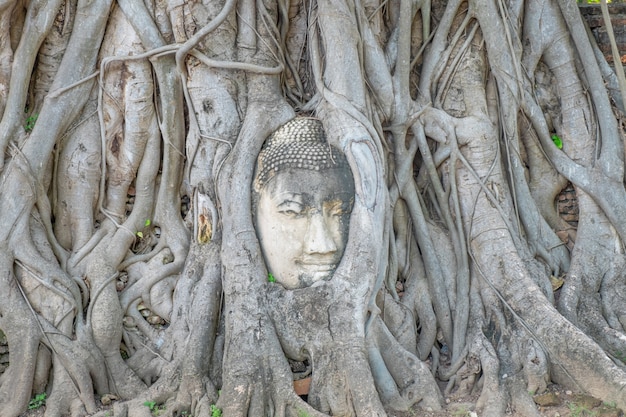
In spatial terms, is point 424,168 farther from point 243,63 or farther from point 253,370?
point 253,370

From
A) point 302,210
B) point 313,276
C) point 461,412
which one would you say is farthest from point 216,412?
point 461,412

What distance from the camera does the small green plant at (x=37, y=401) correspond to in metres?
3.88

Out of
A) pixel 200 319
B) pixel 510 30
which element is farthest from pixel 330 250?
pixel 510 30

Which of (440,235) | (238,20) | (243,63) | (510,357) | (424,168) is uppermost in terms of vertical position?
(238,20)

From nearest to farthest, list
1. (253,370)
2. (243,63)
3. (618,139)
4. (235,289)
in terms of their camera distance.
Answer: (253,370) → (235,289) → (243,63) → (618,139)

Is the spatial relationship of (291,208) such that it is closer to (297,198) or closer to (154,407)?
(297,198)

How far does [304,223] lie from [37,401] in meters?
1.87

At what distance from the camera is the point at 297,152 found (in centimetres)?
390

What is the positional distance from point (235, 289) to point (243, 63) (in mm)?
1438

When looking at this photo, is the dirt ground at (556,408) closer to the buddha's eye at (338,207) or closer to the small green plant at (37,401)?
the small green plant at (37,401)

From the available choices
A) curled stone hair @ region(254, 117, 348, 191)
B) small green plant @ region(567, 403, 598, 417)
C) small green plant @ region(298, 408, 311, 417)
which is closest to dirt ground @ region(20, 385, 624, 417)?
small green plant @ region(567, 403, 598, 417)

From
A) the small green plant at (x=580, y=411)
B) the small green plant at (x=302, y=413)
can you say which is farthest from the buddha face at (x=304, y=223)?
the small green plant at (x=580, y=411)

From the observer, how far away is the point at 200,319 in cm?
385

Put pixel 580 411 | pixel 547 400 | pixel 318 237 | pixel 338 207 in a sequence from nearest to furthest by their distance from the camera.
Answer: pixel 580 411
pixel 547 400
pixel 318 237
pixel 338 207
